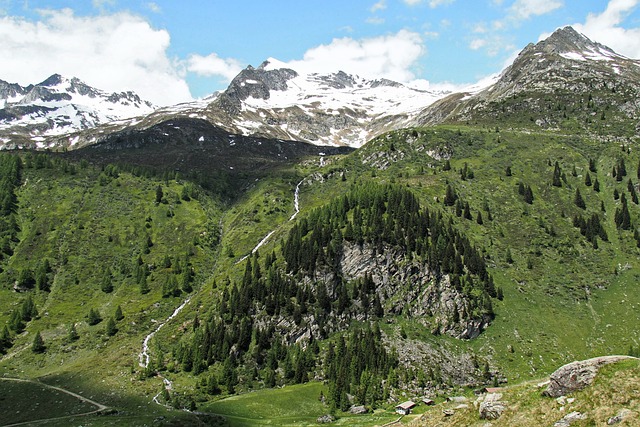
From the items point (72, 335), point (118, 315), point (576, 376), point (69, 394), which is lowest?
point (69, 394)

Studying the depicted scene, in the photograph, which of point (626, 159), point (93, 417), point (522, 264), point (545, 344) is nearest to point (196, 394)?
point (93, 417)

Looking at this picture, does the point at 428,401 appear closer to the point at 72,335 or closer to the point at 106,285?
the point at 72,335

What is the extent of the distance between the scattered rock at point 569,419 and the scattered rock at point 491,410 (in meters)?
5.09

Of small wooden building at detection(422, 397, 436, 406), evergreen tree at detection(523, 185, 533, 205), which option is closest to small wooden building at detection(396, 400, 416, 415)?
small wooden building at detection(422, 397, 436, 406)

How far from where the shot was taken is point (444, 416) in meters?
39.7

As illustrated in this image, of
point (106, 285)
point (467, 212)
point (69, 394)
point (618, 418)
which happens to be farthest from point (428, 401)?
point (106, 285)

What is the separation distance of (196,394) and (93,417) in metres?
21.4

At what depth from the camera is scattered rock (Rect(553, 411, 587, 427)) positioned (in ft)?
99.0

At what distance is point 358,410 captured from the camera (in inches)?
3514

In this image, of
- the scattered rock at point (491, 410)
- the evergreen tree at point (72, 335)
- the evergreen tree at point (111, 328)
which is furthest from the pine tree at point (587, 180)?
the evergreen tree at point (72, 335)

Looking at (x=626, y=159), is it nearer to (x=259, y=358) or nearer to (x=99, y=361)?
(x=259, y=358)

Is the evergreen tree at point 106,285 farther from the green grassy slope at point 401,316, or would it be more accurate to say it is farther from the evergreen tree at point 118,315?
the evergreen tree at point 118,315

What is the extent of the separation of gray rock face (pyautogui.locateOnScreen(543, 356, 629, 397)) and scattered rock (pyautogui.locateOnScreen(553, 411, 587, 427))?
306 centimetres

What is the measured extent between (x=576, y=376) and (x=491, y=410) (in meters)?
6.89
